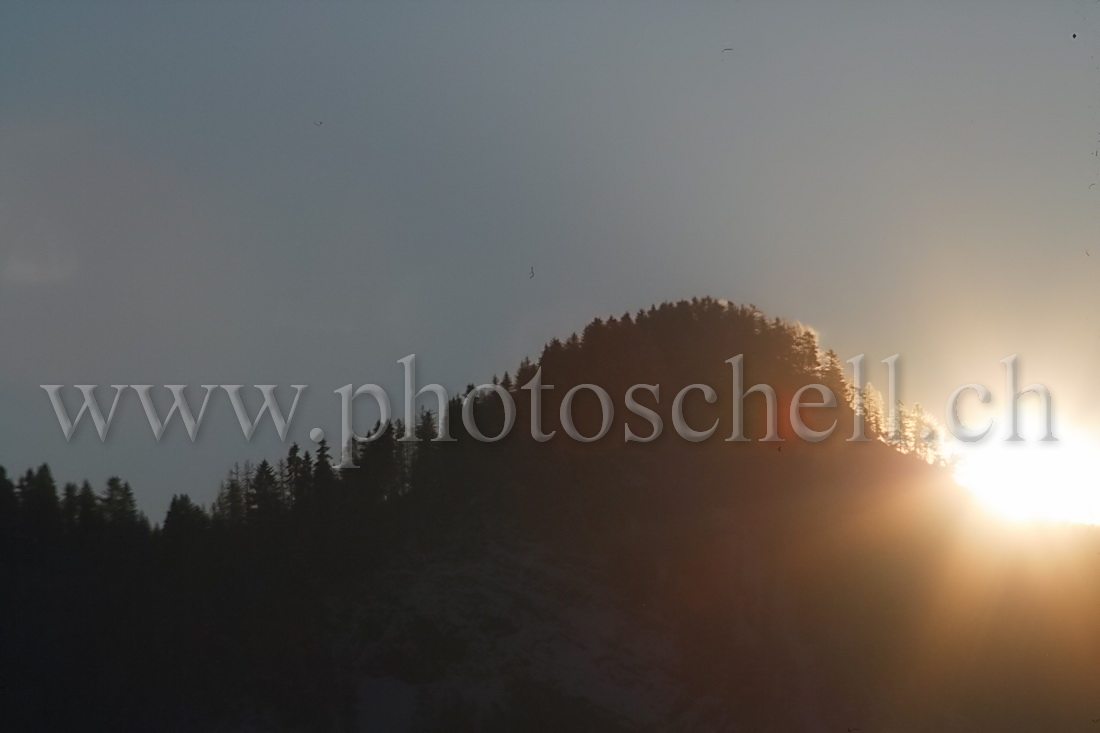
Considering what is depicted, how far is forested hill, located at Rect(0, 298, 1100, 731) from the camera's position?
71.6m

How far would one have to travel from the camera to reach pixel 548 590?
81.4 metres

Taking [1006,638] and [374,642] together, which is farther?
[1006,638]

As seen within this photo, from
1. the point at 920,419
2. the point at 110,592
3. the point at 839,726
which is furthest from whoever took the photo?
the point at 920,419

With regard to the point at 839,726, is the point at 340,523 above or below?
above

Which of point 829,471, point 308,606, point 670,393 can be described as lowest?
point 308,606

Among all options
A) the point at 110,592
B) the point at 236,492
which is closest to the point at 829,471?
the point at 236,492

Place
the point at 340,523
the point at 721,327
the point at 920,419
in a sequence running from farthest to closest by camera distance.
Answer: the point at 920,419, the point at 721,327, the point at 340,523

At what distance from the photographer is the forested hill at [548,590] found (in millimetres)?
71562

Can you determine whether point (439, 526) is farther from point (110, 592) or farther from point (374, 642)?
point (110, 592)

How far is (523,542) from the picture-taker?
283 ft

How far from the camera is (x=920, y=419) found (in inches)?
4884

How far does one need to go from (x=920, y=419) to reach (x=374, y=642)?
6796 cm

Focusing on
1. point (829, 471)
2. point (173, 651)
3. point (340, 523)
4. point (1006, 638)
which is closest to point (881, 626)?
point (1006, 638)

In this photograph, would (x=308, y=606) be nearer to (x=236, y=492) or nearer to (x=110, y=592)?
(x=110, y=592)
